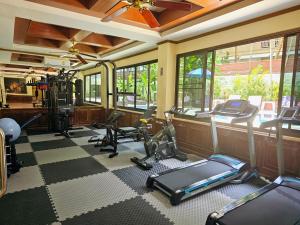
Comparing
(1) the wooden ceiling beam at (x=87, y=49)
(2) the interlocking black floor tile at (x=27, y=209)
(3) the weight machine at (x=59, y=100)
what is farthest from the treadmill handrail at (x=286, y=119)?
(1) the wooden ceiling beam at (x=87, y=49)

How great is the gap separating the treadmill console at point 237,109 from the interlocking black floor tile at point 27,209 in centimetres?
297

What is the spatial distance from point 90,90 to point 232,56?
8.09m

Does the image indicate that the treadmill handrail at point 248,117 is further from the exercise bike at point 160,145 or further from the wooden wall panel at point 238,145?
the exercise bike at point 160,145

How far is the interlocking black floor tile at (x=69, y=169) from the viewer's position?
3.29 meters

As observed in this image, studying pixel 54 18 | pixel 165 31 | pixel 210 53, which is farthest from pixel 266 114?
pixel 54 18

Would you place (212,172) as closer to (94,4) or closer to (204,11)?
(204,11)

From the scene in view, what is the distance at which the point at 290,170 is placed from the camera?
308 cm

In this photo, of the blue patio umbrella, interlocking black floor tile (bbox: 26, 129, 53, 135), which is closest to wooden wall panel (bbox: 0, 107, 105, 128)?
interlocking black floor tile (bbox: 26, 129, 53, 135)

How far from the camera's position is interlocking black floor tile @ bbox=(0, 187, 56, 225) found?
7.15ft

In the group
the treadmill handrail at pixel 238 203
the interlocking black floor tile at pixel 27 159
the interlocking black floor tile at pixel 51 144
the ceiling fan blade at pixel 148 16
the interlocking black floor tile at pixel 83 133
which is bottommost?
the interlocking black floor tile at pixel 27 159

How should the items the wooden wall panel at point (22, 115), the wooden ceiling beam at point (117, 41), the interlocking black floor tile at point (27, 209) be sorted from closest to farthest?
the interlocking black floor tile at point (27, 209) → the wooden ceiling beam at point (117, 41) → the wooden wall panel at point (22, 115)

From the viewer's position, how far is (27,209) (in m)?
2.38

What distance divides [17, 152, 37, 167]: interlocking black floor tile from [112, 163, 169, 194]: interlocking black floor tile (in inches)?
69.5

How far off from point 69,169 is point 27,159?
1175 millimetres
